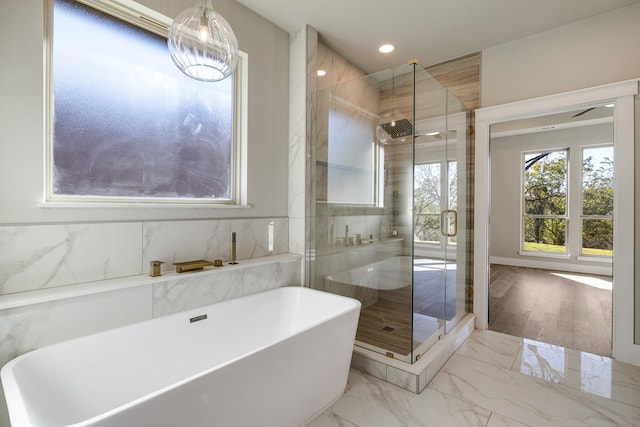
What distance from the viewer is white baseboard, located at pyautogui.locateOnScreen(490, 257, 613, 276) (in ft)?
18.1

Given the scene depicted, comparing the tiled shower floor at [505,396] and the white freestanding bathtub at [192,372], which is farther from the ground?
the white freestanding bathtub at [192,372]

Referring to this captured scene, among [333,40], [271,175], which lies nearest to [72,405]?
[271,175]

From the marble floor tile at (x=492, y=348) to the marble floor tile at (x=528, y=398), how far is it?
15 cm

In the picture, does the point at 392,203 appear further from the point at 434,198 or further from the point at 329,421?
the point at 329,421

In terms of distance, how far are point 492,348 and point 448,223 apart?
1.16 metres

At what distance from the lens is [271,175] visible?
279cm

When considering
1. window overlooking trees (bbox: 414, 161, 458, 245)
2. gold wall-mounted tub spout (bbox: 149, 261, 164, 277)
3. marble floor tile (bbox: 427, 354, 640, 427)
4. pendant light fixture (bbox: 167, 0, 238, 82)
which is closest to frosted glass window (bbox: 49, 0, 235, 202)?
gold wall-mounted tub spout (bbox: 149, 261, 164, 277)

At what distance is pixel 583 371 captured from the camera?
236cm

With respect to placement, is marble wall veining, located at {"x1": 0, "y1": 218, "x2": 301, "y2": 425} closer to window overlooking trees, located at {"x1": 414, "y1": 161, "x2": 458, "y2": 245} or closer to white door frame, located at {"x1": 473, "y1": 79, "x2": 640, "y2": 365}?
window overlooking trees, located at {"x1": 414, "y1": 161, "x2": 458, "y2": 245}

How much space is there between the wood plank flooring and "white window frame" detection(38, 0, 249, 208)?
2.98m

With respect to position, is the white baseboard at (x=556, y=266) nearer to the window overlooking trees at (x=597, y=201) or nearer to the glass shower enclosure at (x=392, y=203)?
the window overlooking trees at (x=597, y=201)

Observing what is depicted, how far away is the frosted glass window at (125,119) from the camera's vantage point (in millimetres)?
1750

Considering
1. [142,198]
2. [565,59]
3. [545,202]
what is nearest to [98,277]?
A: [142,198]

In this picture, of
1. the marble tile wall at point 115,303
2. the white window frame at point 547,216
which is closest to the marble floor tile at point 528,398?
the marble tile wall at point 115,303
